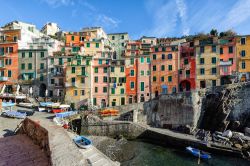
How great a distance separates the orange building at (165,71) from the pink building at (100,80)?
10558mm

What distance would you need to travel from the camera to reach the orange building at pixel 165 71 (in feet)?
145

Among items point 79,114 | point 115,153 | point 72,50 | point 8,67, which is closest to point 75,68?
point 72,50

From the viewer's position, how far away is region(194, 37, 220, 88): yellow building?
41.7m

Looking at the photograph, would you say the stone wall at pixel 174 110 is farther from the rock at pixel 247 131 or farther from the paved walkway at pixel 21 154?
the paved walkway at pixel 21 154

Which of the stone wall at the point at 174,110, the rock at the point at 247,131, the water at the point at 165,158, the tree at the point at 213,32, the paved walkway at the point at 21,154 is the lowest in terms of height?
the water at the point at 165,158

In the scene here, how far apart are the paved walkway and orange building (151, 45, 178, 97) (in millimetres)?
36566

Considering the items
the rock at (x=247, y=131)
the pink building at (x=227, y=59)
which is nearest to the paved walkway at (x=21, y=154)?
the rock at (x=247, y=131)

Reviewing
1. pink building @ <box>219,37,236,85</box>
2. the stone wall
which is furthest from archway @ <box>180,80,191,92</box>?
the stone wall

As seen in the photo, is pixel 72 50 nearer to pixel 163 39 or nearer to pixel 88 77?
pixel 88 77

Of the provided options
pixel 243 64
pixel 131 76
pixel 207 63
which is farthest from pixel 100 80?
pixel 243 64

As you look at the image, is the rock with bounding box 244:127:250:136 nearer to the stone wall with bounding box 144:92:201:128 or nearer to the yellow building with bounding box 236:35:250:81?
the stone wall with bounding box 144:92:201:128

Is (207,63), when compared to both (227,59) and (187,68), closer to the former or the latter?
(227,59)

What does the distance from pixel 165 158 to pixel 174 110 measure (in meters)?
13.2

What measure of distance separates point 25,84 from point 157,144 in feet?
109
